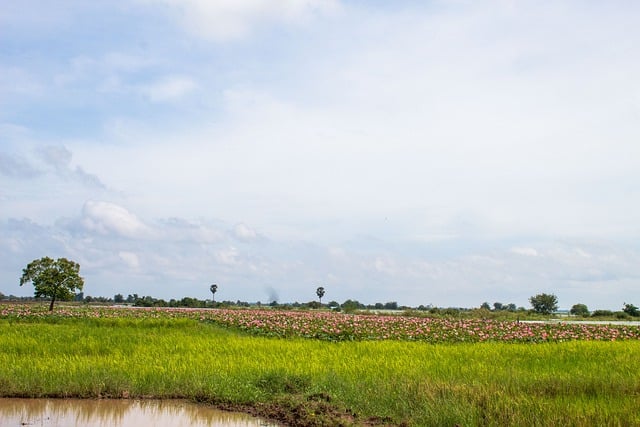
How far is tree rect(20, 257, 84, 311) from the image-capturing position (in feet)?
137

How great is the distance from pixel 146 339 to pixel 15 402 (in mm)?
8400

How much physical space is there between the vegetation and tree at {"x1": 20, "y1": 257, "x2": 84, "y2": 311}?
25.2m

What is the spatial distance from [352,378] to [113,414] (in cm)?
436

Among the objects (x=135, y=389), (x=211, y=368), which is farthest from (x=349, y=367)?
(x=135, y=389)

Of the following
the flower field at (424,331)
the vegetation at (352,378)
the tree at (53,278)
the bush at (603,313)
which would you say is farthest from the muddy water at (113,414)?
the bush at (603,313)

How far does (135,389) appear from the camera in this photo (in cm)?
1095

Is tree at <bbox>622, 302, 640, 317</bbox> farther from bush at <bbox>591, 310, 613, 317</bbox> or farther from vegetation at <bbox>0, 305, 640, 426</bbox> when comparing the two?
vegetation at <bbox>0, 305, 640, 426</bbox>

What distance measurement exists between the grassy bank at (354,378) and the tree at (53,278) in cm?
2572

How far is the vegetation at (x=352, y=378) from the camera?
347 inches

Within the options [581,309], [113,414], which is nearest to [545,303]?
[581,309]

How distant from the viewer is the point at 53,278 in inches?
1651

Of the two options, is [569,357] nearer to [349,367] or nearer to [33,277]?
[349,367]

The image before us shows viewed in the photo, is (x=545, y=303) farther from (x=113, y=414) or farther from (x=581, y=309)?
(x=113, y=414)

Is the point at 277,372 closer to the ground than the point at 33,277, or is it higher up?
closer to the ground
